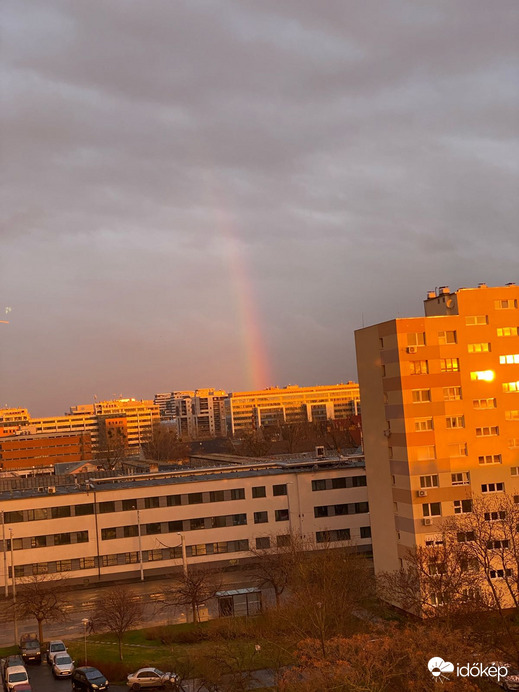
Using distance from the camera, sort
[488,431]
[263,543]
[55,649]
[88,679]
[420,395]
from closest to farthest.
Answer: [88,679] < [55,649] < [420,395] < [488,431] < [263,543]

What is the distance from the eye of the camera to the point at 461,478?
3222 cm

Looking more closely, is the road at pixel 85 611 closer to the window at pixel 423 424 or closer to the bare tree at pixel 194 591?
the bare tree at pixel 194 591

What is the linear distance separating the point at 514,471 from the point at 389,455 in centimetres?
557

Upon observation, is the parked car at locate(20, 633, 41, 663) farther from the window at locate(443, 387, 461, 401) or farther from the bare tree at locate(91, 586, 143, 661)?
the window at locate(443, 387, 461, 401)

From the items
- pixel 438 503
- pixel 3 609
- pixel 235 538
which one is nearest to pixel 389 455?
pixel 438 503

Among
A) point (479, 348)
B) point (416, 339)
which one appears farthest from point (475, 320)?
point (416, 339)

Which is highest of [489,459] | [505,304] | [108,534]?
[505,304]

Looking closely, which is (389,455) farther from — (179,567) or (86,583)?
(86,583)

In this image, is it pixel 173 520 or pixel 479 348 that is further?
pixel 173 520

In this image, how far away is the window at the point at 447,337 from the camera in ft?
108

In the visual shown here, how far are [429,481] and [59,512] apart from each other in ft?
69.7

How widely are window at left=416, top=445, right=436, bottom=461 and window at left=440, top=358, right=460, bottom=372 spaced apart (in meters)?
3.57

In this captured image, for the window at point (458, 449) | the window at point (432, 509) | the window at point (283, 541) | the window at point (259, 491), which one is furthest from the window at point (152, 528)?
the window at point (458, 449)

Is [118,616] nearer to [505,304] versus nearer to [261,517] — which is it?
[261,517]
